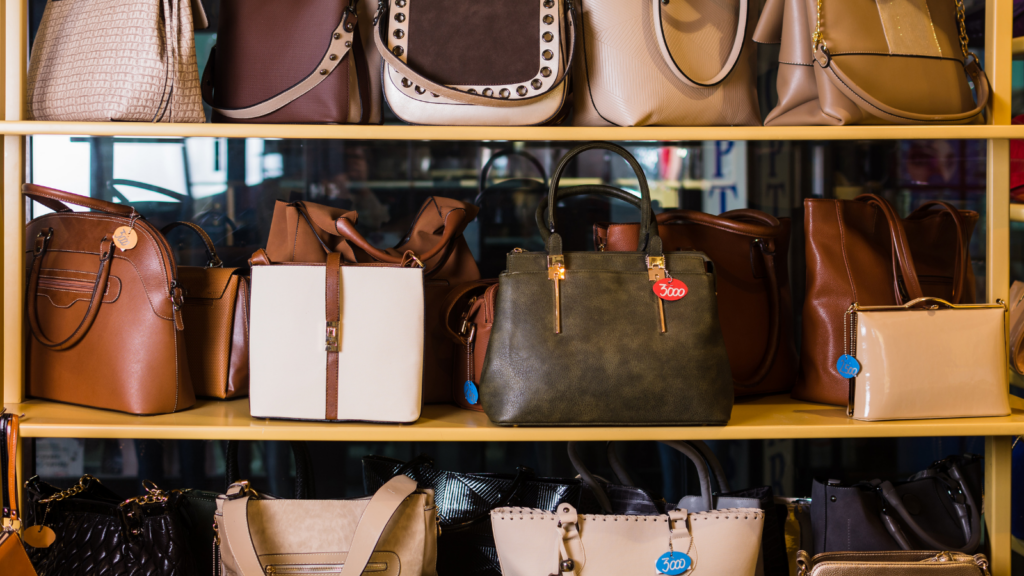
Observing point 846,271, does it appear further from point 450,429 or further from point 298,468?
point 298,468

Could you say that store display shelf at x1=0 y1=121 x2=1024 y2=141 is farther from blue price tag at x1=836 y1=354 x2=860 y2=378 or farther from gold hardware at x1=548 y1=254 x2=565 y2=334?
blue price tag at x1=836 y1=354 x2=860 y2=378

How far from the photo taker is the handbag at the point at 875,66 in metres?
1.46

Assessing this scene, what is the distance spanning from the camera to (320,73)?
1508 millimetres

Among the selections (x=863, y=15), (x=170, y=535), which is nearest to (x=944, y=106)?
(x=863, y=15)

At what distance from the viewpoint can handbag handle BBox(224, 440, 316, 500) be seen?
5.40 ft

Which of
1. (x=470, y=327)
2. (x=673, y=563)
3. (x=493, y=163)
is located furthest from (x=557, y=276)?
(x=493, y=163)

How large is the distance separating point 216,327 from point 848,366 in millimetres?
1443

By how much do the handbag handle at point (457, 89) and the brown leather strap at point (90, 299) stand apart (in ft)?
2.43

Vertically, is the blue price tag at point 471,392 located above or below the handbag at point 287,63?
below

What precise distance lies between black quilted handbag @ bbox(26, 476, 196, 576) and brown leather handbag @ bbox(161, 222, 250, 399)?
0.28 metres

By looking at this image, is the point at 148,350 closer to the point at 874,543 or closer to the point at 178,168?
the point at 178,168

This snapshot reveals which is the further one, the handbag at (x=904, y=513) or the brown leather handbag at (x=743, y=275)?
the brown leather handbag at (x=743, y=275)

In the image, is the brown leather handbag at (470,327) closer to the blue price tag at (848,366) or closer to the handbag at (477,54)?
the handbag at (477,54)

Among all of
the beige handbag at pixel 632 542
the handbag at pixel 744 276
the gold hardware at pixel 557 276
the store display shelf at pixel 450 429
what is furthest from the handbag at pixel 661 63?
the beige handbag at pixel 632 542
